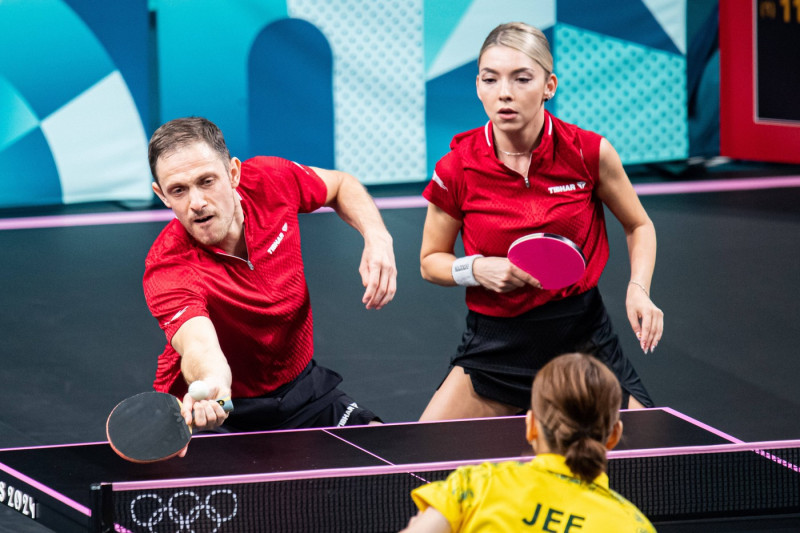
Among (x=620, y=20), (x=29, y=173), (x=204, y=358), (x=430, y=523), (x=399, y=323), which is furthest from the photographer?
(x=620, y=20)

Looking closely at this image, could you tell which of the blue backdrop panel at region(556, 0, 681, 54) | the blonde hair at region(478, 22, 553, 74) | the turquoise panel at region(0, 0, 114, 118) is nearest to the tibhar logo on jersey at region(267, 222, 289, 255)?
the blonde hair at region(478, 22, 553, 74)

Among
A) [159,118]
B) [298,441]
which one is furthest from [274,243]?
[159,118]

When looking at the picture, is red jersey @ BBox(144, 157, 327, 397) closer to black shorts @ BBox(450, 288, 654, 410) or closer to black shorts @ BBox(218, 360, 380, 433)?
black shorts @ BBox(218, 360, 380, 433)

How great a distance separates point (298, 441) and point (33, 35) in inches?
288

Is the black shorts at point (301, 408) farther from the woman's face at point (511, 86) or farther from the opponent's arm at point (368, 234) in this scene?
the woman's face at point (511, 86)

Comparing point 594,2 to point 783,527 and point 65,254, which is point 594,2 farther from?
point 783,527

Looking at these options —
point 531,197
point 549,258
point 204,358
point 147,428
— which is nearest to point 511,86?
point 531,197

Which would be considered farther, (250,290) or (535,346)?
(535,346)

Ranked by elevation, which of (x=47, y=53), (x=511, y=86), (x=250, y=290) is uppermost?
(x=47, y=53)

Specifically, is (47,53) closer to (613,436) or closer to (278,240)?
(278,240)

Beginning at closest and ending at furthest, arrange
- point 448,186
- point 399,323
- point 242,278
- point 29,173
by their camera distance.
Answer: point 242,278, point 448,186, point 399,323, point 29,173

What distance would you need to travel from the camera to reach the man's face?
389cm

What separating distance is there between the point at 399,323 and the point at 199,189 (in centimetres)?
349

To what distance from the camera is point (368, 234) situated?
437cm
